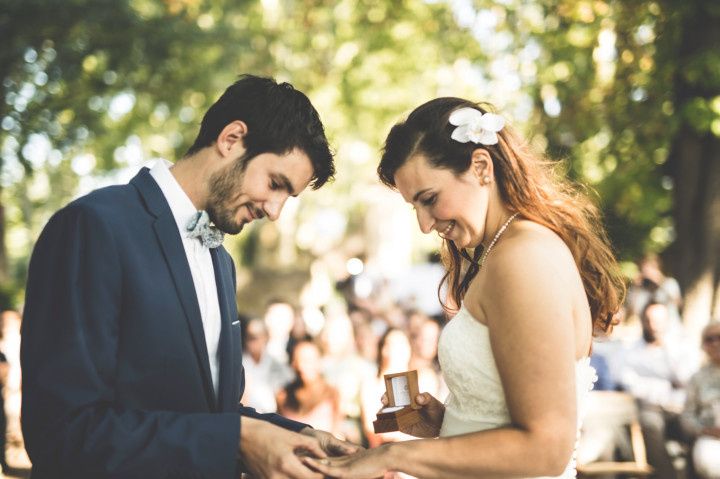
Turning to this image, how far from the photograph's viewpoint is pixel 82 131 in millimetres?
11219

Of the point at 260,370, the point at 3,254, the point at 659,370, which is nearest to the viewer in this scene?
the point at 659,370

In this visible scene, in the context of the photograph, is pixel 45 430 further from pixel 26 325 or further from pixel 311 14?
pixel 311 14

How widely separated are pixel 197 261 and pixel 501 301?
1.01 m

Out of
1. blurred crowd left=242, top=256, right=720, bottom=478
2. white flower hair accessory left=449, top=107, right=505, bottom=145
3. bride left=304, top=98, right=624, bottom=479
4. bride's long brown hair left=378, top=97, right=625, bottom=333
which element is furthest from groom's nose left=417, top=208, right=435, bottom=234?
blurred crowd left=242, top=256, right=720, bottom=478

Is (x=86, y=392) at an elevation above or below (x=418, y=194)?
below

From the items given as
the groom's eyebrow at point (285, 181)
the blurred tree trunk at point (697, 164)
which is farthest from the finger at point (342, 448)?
the blurred tree trunk at point (697, 164)

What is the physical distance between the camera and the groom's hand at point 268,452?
2.19 metres

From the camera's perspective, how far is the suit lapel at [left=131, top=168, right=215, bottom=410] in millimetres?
2330

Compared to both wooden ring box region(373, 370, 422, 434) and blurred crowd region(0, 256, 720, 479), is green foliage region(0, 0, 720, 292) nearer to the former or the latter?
blurred crowd region(0, 256, 720, 479)

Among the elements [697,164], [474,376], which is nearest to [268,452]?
[474,376]

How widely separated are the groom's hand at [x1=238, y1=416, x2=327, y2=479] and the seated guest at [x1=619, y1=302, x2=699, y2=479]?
20.3ft

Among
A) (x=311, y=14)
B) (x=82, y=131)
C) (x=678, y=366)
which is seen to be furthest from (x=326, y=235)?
(x=678, y=366)

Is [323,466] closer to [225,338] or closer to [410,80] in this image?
[225,338]

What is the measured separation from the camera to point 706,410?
22.5ft
